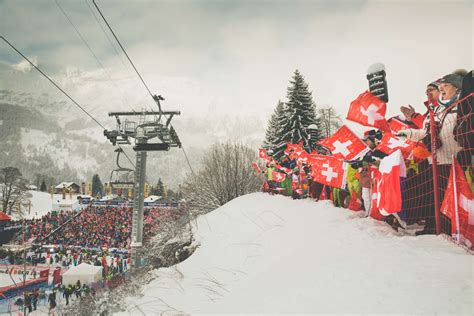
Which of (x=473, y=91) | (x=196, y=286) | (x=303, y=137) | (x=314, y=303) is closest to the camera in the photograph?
(x=314, y=303)

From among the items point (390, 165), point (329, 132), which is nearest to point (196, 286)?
point (390, 165)

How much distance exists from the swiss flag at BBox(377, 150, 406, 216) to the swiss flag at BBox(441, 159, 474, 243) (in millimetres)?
594

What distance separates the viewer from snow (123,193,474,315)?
2.48 meters

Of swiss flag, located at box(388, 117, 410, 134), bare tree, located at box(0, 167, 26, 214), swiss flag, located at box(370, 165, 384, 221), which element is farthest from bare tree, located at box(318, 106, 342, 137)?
bare tree, located at box(0, 167, 26, 214)

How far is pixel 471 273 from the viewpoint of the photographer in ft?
8.29

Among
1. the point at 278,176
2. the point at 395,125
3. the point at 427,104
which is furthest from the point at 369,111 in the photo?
the point at 278,176

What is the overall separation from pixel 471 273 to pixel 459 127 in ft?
6.14

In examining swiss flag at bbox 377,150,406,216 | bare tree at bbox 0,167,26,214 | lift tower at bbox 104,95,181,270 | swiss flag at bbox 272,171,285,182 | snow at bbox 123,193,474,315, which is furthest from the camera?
bare tree at bbox 0,167,26,214

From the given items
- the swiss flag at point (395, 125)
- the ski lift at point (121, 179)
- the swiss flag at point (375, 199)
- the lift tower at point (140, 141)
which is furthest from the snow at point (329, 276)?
the lift tower at point (140, 141)

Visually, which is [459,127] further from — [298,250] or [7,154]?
[7,154]

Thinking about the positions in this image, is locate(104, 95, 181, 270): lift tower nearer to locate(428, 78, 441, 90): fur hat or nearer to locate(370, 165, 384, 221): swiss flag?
locate(370, 165, 384, 221): swiss flag

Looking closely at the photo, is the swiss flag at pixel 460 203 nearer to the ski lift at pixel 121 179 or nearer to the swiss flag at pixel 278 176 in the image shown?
the ski lift at pixel 121 179

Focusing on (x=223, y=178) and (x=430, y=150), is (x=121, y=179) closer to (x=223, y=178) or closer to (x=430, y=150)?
(x=430, y=150)

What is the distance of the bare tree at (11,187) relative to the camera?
1638 inches
